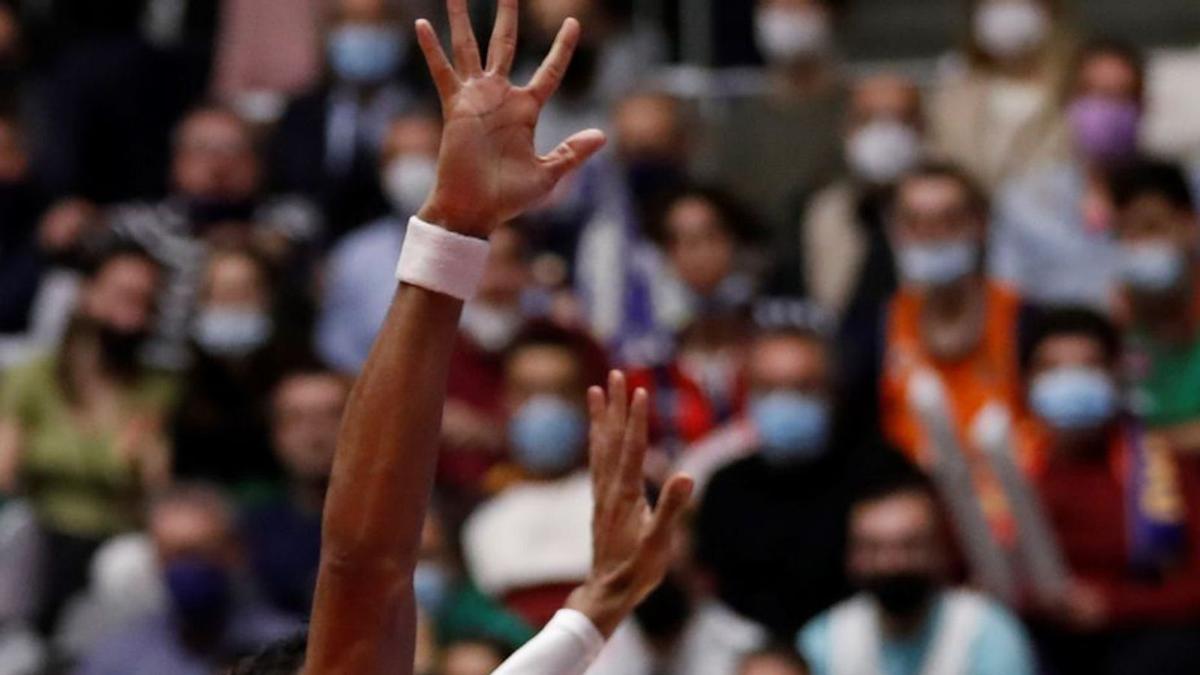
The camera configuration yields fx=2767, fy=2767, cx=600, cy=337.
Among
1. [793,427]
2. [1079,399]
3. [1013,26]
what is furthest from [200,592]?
[1013,26]

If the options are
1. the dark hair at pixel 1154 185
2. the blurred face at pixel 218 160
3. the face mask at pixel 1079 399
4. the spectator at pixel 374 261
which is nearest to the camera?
the face mask at pixel 1079 399

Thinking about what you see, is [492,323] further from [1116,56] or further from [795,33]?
[1116,56]

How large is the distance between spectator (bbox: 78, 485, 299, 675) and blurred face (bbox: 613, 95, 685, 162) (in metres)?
2.09

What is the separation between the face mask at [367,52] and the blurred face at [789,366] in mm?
2370

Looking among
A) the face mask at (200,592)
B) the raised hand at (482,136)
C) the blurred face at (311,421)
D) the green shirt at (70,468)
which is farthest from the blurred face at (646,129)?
the raised hand at (482,136)

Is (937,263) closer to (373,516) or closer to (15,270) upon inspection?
(15,270)

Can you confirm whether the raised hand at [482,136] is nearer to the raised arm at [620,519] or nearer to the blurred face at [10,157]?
the raised arm at [620,519]

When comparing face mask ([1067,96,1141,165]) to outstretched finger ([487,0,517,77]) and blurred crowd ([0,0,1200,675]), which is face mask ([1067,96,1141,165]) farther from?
outstretched finger ([487,0,517,77])

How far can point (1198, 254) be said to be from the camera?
7805 millimetres

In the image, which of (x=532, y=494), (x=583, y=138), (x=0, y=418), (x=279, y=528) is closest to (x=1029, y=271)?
(x=532, y=494)

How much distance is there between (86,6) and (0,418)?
2823 mm

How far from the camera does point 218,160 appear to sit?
9398 mm

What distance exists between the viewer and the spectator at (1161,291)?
755 centimetres

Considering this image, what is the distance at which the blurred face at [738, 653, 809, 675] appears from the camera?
6621 millimetres
